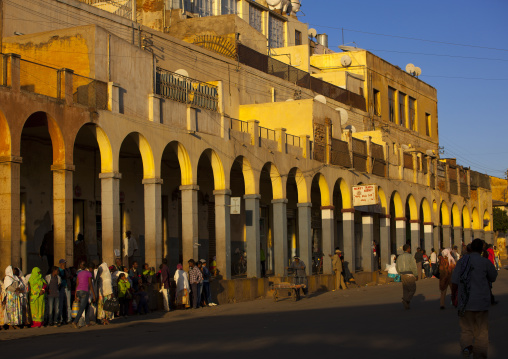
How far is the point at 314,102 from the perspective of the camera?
102 ft

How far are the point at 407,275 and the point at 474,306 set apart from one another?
27.0 feet

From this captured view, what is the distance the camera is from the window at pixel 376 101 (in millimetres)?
45388

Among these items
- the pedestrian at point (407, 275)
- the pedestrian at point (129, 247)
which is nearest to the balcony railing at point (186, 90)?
the pedestrian at point (129, 247)

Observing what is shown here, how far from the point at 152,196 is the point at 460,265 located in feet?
40.5

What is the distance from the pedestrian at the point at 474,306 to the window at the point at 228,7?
36.3 metres

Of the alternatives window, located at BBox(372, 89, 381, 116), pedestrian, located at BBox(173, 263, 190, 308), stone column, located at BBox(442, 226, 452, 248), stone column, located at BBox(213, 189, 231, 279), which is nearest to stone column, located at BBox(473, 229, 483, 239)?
stone column, located at BBox(442, 226, 452, 248)

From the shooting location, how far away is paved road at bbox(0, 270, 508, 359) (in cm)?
1149

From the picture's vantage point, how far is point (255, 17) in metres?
48.4

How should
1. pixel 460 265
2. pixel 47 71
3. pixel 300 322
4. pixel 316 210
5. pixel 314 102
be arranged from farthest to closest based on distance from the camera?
1. pixel 316 210
2. pixel 314 102
3. pixel 47 71
4. pixel 300 322
5. pixel 460 265

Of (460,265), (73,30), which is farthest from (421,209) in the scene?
(460,265)

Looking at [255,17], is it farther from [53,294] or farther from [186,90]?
[53,294]

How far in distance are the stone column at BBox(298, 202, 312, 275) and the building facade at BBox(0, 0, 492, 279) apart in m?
0.05

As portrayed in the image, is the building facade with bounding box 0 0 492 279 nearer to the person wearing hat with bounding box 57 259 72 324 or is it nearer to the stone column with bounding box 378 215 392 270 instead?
the stone column with bounding box 378 215 392 270

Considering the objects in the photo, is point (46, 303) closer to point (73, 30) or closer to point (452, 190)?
point (73, 30)
